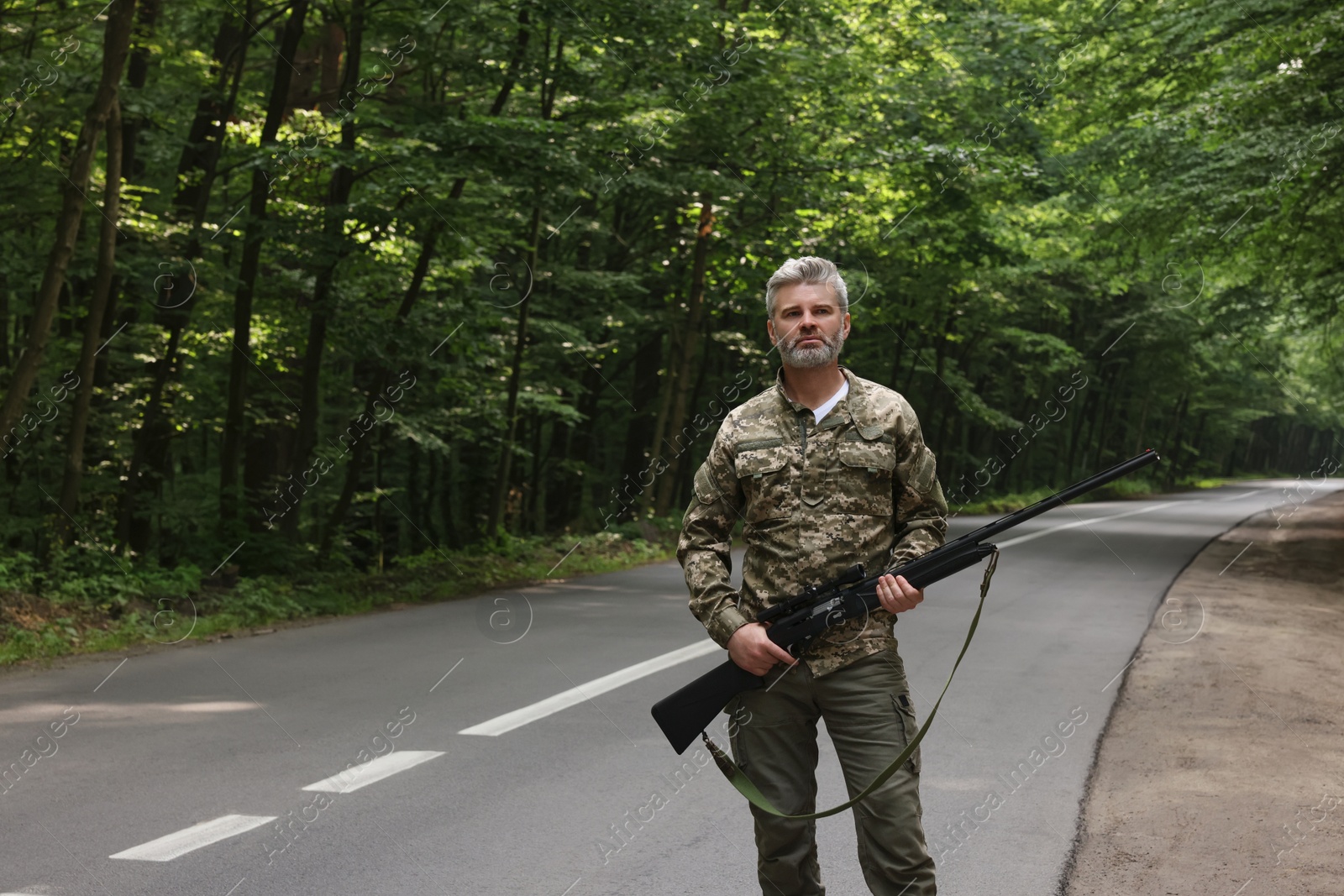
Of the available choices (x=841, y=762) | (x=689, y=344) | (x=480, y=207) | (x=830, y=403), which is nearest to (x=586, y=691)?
(x=841, y=762)

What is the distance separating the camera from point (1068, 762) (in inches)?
272

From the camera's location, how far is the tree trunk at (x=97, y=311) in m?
13.2

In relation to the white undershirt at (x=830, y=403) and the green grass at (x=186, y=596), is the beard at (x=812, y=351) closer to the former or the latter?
the white undershirt at (x=830, y=403)

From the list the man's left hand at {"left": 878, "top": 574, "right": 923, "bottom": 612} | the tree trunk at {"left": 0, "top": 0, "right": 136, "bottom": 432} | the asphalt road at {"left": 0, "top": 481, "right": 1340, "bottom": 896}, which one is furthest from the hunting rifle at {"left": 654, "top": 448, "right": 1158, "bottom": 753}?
the tree trunk at {"left": 0, "top": 0, "right": 136, "bottom": 432}

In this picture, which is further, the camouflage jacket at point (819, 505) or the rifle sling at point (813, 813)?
the camouflage jacket at point (819, 505)

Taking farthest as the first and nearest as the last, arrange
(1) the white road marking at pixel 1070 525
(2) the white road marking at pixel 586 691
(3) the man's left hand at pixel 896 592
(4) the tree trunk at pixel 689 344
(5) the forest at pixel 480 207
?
(1) the white road marking at pixel 1070 525, (4) the tree trunk at pixel 689 344, (5) the forest at pixel 480 207, (2) the white road marking at pixel 586 691, (3) the man's left hand at pixel 896 592

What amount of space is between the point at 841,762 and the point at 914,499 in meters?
0.74

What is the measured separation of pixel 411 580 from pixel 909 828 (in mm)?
12129

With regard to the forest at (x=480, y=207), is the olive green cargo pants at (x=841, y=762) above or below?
below

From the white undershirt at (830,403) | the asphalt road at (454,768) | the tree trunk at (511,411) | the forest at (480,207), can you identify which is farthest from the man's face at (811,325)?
the tree trunk at (511,411)

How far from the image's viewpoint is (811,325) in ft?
11.2

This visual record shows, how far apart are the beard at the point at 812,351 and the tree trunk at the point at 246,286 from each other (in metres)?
12.7

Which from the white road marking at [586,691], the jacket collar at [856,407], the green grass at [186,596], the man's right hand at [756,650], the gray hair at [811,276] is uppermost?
the gray hair at [811,276]

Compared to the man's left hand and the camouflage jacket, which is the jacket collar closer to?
the camouflage jacket
